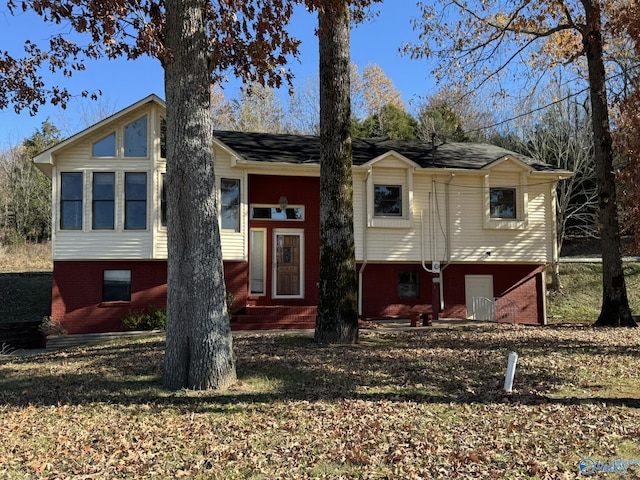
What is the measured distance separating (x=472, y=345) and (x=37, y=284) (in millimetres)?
19733

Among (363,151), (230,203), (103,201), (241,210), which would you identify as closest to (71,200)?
(103,201)

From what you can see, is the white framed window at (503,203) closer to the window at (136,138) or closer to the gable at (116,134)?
the gable at (116,134)

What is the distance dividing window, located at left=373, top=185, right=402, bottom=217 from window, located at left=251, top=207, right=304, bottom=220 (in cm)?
237

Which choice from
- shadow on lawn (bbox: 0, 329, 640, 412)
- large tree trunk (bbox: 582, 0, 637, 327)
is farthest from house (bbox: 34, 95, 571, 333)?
shadow on lawn (bbox: 0, 329, 640, 412)

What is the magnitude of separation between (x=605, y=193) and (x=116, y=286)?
13642mm

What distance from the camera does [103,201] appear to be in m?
15.7

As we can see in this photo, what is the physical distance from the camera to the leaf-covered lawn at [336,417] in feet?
15.4

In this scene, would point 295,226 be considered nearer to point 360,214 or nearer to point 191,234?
point 360,214

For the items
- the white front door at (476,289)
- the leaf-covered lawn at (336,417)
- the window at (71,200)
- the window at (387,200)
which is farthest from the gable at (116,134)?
the white front door at (476,289)

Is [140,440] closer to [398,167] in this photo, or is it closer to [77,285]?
[77,285]

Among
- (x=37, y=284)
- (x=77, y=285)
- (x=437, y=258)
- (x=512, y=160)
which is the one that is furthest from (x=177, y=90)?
(x=37, y=284)

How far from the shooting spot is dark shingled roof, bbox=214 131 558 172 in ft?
56.3

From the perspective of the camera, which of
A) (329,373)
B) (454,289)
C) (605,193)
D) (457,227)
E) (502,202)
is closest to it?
(329,373)

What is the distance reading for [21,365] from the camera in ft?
33.7
